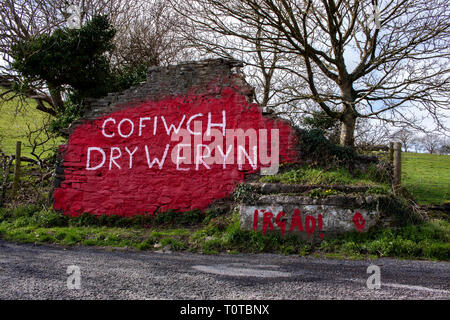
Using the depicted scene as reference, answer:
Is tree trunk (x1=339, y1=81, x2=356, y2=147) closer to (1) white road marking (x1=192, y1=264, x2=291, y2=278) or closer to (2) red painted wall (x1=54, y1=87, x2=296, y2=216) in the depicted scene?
(2) red painted wall (x1=54, y1=87, x2=296, y2=216)

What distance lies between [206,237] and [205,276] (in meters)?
2.03

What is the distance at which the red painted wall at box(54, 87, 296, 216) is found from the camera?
24.4ft

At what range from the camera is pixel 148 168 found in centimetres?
782

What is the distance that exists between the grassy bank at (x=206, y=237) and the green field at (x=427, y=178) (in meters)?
2.52

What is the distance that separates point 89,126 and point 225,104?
3637mm

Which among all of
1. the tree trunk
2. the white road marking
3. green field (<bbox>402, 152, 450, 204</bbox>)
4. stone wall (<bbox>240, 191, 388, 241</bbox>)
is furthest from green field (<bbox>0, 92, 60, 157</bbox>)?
green field (<bbox>402, 152, 450, 204</bbox>)

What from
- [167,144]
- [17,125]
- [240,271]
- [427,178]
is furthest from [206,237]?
[17,125]

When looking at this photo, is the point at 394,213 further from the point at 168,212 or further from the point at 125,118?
the point at 125,118

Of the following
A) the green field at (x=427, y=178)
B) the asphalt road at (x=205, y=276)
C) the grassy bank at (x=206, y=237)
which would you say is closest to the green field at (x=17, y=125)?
the grassy bank at (x=206, y=237)

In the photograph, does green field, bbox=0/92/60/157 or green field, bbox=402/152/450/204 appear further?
green field, bbox=0/92/60/157

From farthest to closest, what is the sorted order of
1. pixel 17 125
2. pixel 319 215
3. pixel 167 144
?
pixel 17 125 < pixel 167 144 < pixel 319 215

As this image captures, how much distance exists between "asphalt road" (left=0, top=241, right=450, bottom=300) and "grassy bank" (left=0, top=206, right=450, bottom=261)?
1.25 feet

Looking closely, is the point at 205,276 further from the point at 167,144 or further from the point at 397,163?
the point at 397,163

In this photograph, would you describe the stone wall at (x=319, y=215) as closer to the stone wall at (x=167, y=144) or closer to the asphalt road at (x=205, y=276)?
the asphalt road at (x=205, y=276)
